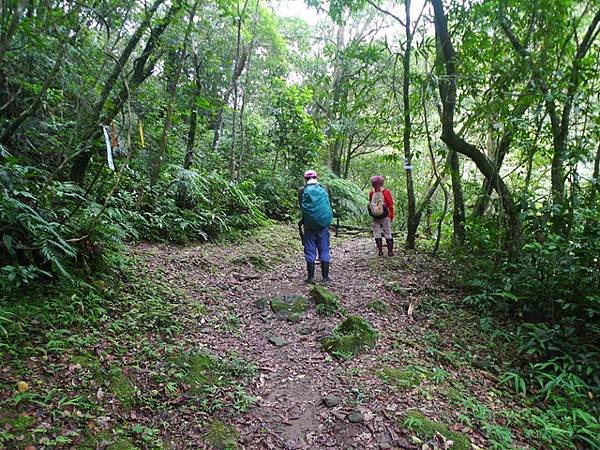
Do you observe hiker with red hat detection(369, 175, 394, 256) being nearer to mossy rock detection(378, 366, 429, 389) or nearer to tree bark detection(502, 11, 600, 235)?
tree bark detection(502, 11, 600, 235)

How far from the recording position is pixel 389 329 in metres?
5.64

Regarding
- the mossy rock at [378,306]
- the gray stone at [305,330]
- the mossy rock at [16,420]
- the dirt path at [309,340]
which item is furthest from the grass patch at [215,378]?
the mossy rock at [378,306]

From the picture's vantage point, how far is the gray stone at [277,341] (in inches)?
201

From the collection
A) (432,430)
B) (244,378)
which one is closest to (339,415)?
(432,430)

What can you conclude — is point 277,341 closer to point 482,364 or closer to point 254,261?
point 482,364

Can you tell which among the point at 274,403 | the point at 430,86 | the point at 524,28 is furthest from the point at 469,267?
the point at 274,403

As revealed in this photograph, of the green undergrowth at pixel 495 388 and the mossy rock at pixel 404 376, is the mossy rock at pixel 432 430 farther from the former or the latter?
the mossy rock at pixel 404 376

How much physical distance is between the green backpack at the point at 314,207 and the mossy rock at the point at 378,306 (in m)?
1.57

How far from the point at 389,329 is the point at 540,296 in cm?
234

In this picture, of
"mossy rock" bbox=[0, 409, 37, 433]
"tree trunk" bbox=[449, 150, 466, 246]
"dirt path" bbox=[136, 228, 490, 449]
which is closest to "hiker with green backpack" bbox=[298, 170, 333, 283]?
"dirt path" bbox=[136, 228, 490, 449]

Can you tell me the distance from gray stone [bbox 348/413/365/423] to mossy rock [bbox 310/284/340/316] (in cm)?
225

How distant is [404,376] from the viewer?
4309 mm

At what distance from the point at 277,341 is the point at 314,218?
2.38 m

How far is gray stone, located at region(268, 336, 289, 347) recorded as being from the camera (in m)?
5.09
